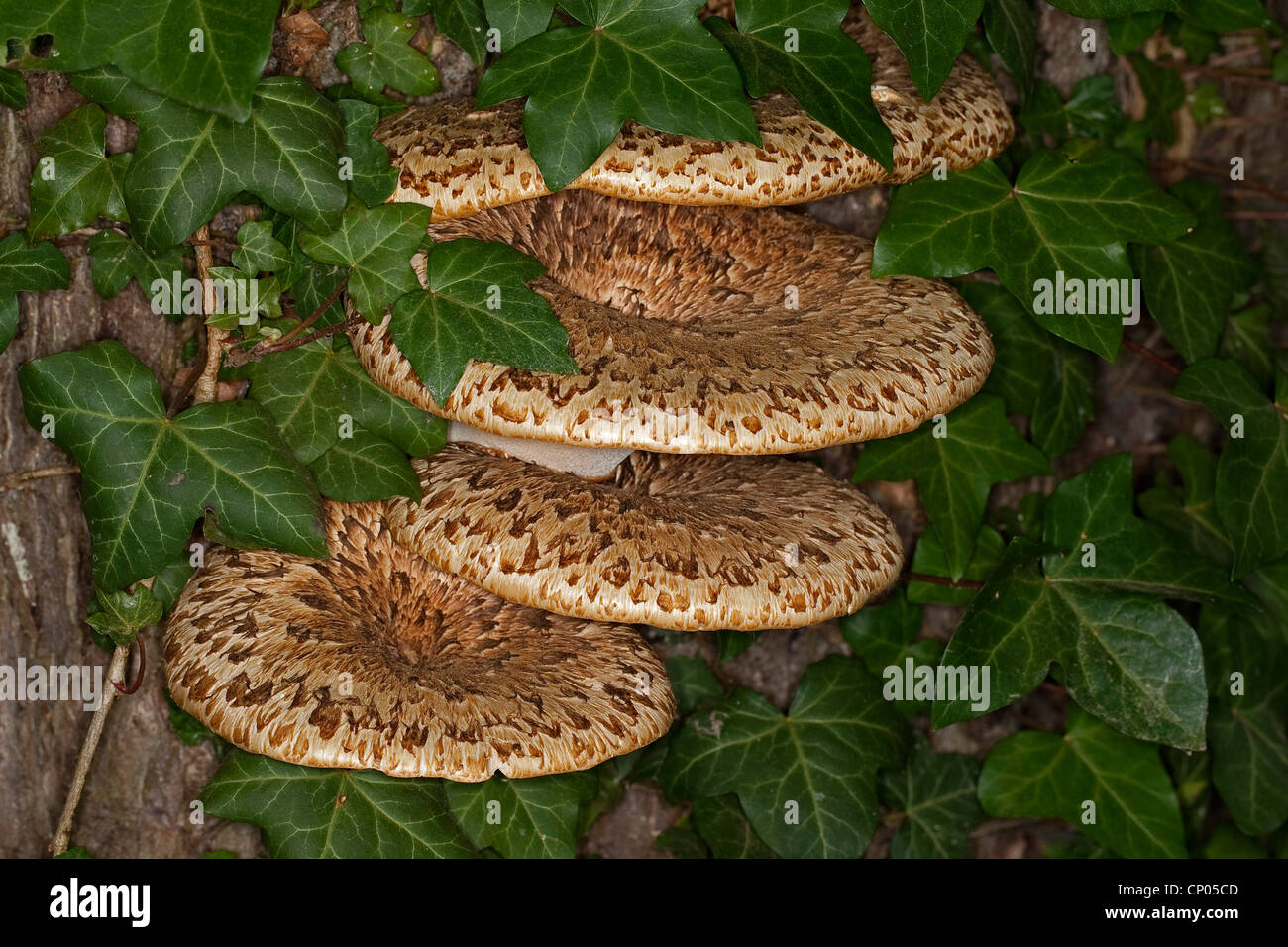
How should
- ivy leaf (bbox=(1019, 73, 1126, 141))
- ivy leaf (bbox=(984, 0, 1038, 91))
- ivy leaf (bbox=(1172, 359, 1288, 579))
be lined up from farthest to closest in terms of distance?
ivy leaf (bbox=(1019, 73, 1126, 141)) < ivy leaf (bbox=(1172, 359, 1288, 579)) < ivy leaf (bbox=(984, 0, 1038, 91))

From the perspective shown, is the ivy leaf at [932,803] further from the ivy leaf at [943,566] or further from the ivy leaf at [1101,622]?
the ivy leaf at [1101,622]

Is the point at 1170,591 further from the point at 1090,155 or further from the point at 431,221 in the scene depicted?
the point at 431,221

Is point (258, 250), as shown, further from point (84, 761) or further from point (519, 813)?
point (519, 813)

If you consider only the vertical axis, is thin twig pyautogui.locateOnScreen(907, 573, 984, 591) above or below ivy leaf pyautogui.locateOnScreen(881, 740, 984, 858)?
above

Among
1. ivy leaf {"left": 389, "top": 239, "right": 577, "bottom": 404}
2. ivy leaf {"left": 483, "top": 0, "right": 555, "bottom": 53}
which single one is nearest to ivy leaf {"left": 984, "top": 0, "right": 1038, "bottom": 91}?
ivy leaf {"left": 483, "top": 0, "right": 555, "bottom": 53}

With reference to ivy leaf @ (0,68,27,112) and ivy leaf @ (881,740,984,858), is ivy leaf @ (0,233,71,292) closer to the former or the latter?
ivy leaf @ (0,68,27,112)

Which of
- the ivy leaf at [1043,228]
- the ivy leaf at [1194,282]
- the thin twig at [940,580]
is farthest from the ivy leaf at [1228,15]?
the thin twig at [940,580]
